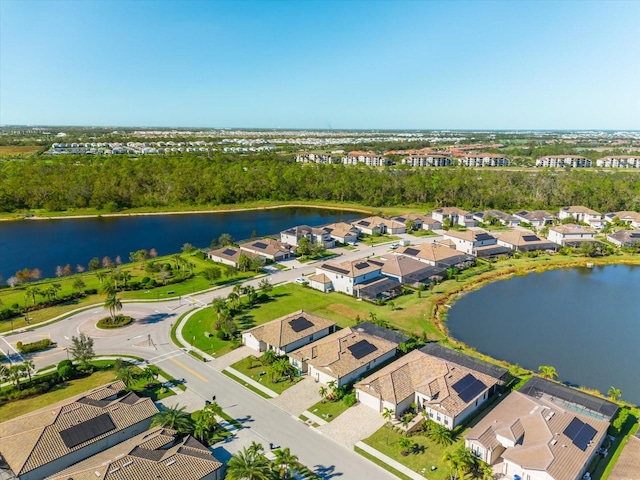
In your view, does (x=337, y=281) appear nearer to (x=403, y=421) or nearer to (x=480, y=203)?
(x=403, y=421)

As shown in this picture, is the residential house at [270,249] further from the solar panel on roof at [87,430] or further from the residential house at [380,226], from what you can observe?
the solar panel on roof at [87,430]

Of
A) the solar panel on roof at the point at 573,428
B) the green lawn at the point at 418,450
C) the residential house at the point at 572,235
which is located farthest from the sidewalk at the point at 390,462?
the residential house at the point at 572,235

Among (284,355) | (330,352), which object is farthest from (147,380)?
(330,352)

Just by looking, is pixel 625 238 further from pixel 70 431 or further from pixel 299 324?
pixel 70 431

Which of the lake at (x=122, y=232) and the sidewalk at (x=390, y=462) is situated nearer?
the sidewalk at (x=390, y=462)

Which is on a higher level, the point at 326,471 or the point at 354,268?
the point at 354,268

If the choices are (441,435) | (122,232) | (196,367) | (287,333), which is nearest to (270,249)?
(287,333)
